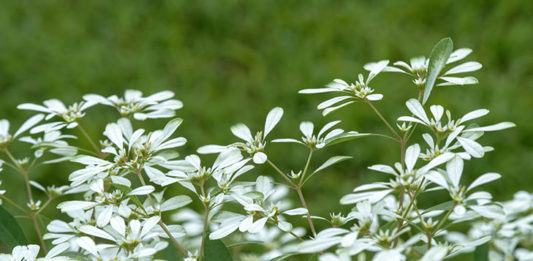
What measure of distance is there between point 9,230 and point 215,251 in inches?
12.9

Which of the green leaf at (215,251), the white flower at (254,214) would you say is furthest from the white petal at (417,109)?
the green leaf at (215,251)

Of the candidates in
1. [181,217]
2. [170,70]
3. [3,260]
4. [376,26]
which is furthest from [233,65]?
[3,260]

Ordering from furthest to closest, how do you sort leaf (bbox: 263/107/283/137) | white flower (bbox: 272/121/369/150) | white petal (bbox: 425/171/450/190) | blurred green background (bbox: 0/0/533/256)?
1. blurred green background (bbox: 0/0/533/256)
2. leaf (bbox: 263/107/283/137)
3. white flower (bbox: 272/121/369/150)
4. white petal (bbox: 425/171/450/190)

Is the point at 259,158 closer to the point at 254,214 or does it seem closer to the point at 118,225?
the point at 254,214

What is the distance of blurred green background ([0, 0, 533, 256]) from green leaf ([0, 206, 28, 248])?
4.78ft

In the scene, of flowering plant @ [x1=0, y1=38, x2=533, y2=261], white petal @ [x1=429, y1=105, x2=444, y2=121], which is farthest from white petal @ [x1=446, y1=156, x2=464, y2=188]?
white petal @ [x1=429, y1=105, x2=444, y2=121]

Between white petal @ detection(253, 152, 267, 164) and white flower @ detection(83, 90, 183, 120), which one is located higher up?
white flower @ detection(83, 90, 183, 120)

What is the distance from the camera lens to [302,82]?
9.32 feet

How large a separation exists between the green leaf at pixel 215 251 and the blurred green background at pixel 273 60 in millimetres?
1464

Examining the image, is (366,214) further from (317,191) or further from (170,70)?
(170,70)

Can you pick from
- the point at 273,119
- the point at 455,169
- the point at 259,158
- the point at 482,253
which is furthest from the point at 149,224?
the point at 482,253

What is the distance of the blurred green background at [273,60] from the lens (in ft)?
8.25

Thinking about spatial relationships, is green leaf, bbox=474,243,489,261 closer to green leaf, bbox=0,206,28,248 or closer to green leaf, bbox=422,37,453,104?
green leaf, bbox=422,37,453,104

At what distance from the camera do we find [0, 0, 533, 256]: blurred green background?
8.25 ft
